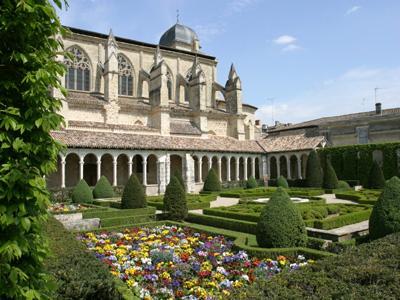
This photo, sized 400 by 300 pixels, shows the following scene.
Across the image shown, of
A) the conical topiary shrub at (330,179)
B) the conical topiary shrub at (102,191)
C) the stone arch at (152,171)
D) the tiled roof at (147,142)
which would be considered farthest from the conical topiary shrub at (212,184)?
the conical topiary shrub at (102,191)

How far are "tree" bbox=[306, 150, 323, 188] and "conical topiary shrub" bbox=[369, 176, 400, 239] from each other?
870 inches

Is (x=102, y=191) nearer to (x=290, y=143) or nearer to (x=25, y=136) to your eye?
(x=25, y=136)

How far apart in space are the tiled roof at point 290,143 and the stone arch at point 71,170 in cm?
1917

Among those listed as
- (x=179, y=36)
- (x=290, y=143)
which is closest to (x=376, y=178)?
(x=290, y=143)

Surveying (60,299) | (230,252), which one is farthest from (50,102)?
(230,252)

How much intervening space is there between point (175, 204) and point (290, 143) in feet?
82.4

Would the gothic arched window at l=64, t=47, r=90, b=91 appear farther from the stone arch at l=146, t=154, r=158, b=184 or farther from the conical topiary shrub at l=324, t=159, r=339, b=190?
the conical topiary shrub at l=324, t=159, r=339, b=190

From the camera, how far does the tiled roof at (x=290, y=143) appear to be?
116ft

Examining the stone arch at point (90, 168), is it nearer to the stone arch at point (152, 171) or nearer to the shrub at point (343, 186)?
the stone arch at point (152, 171)

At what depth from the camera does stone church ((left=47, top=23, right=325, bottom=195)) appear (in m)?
28.6

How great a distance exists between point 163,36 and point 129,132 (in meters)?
24.3

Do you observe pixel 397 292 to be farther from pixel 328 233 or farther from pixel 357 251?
pixel 328 233

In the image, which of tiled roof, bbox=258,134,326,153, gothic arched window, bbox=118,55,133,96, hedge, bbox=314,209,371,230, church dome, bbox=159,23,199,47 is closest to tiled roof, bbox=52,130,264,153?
tiled roof, bbox=258,134,326,153

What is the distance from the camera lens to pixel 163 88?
32781 millimetres
